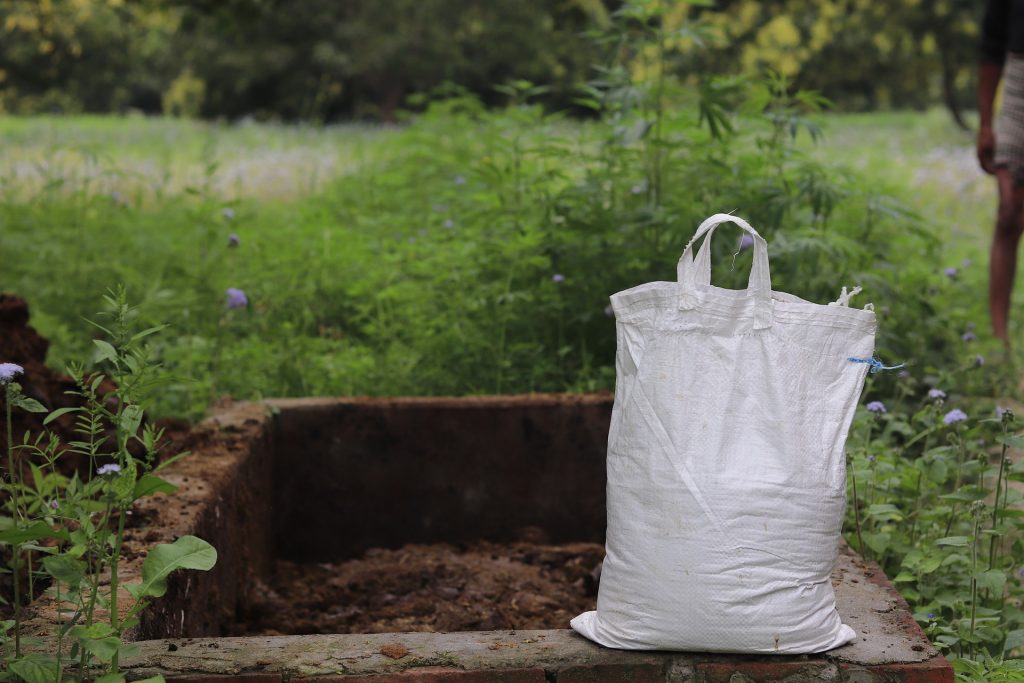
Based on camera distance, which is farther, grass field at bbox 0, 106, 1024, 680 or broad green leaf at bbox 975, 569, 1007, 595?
grass field at bbox 0, 106, 1024, 680

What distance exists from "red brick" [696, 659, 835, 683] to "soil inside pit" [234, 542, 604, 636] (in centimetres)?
94

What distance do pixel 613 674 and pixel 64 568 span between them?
34.4 inches

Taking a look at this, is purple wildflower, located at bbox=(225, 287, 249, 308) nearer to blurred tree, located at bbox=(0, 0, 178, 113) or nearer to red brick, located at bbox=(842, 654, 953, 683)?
red brick, located at bbox=(842, 654, 953, 683)

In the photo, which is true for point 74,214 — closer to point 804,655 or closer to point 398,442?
point 398,442

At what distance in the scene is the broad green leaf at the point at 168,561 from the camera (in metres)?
1.86

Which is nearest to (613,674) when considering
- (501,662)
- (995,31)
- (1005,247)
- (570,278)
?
(501,662)

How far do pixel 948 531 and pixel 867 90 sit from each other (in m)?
28.8

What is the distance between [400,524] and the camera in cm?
365

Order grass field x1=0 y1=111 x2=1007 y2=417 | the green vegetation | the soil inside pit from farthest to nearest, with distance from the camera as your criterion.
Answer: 1. the green vegetation
2. grass field x1=0 y1=111 x2=1007 y2=417
3. the soil inside pit

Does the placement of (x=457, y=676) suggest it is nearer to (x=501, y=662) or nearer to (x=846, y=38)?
(x=501, y=662)

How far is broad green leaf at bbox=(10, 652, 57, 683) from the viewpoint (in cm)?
178

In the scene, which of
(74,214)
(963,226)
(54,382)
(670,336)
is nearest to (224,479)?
(54,382)

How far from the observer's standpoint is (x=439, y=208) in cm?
633

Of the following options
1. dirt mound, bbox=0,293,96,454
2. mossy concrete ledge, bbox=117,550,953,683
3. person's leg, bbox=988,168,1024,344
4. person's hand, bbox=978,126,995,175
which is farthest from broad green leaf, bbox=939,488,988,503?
person's hand, bbox=978,126,995,175
